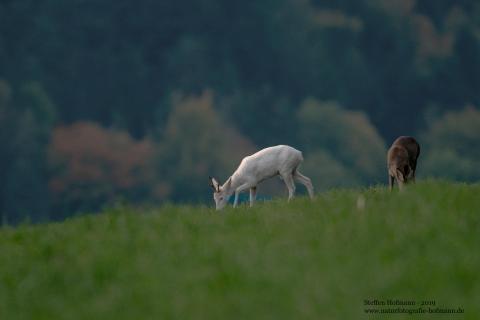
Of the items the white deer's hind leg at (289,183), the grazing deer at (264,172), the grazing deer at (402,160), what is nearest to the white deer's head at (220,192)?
the grazing deer at (264,172)

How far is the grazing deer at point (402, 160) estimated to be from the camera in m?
15.1

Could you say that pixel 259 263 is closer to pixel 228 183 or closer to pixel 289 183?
pixel 289 183

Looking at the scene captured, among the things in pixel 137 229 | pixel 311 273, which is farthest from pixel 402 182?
pixel 311 273

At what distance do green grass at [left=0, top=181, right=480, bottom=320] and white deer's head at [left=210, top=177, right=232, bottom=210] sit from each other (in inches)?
165

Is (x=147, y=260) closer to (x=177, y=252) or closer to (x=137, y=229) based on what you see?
(x=177, y=252)

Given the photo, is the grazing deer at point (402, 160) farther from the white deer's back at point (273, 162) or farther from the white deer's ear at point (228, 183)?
the white deer's ear at point (228, 183)

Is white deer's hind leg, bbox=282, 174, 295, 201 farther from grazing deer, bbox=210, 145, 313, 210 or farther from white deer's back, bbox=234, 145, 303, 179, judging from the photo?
white deer's back, bbox=234, 145, 303, 179

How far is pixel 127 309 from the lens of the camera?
8.38 metres

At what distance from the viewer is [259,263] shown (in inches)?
365

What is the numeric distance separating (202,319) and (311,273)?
1.57 metres

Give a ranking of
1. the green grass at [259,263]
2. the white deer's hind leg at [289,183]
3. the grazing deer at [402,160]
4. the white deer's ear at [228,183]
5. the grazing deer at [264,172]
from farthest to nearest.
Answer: the white deer's ear at [228,183] → the grazing deer at [264,172] → the white deer's hind leg at [289,183] → the grazing deer at [402,160] → the green grass at [259,263]

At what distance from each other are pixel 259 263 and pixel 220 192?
8.34 metres

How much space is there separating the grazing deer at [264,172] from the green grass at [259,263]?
3867mm

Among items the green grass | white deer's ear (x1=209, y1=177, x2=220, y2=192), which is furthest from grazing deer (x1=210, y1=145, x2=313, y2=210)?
the green grass
